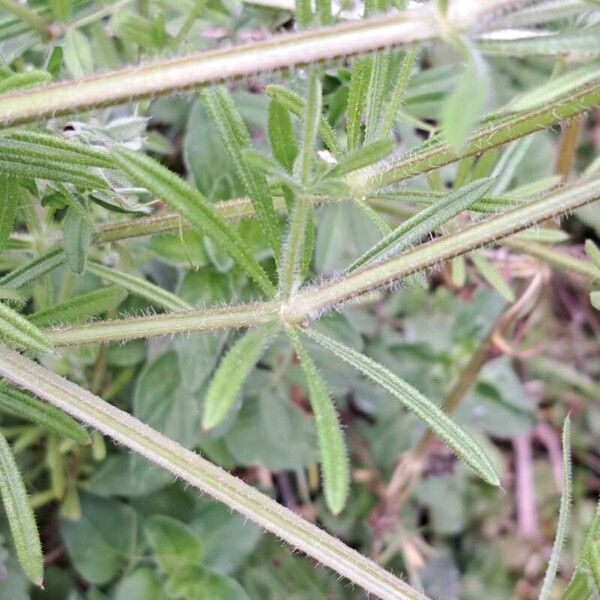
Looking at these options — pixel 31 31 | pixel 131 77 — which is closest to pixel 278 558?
pixel 31 31

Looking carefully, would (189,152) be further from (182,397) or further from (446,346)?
(446,346)

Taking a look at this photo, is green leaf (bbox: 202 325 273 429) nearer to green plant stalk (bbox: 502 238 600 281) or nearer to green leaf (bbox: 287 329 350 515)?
green leaf (bbox: 287 329 350 515)

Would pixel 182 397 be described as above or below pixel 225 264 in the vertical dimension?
below

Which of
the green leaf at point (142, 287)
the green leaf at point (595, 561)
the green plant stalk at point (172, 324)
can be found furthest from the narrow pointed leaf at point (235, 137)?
the green leaf at point (595, 561)

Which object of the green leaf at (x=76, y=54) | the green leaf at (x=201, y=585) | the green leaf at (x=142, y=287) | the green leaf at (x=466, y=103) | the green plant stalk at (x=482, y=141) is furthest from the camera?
the green leaf at (x=201, y=585)

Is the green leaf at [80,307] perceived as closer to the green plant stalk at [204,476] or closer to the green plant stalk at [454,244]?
the green plant stalk at [204,476]

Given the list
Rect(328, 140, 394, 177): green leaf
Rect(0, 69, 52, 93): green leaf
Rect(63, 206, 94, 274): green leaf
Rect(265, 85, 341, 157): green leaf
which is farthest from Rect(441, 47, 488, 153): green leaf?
Rect(63, 206, 94, 274): green leaf

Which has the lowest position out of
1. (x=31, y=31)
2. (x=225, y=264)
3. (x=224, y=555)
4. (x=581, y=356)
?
(x=581, y=356)
